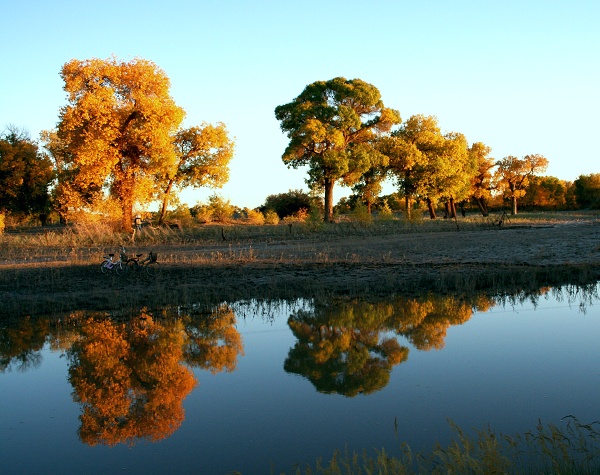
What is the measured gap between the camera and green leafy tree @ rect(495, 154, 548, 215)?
224 feet

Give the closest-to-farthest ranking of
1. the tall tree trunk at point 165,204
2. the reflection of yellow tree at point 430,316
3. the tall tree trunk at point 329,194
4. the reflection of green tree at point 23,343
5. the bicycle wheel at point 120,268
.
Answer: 1. the reflection of green tree at point 23,343
2. the reflection of yellow tree at point 430,316
3. the bicycle wheel at point 120,268
4. the tall tree trunk at point 165,204
5. the tall tree trunk at point 329,194

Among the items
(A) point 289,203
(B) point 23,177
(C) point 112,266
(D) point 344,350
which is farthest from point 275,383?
(A) point 289,203

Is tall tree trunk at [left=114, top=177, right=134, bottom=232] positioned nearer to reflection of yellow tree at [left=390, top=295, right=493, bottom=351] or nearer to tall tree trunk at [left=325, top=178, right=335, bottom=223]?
tall tree trunk at [left=325, top=178, right=335, bottom=223]

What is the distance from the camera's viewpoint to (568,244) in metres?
26.7

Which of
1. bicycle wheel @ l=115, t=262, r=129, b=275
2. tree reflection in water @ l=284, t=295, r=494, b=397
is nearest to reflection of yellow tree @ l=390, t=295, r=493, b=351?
tree reflection in water @ l=284, t=295, r=494, b=397

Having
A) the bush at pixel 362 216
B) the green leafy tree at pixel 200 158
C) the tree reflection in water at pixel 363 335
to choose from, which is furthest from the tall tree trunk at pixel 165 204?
the tree reflection in water at pixel 363 335

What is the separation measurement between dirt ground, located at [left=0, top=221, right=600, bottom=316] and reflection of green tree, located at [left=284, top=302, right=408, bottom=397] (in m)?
2.58

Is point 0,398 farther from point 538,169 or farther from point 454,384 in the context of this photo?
point 538,169

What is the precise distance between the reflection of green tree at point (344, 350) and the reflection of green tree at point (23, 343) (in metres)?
4.62

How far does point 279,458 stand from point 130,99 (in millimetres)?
31036

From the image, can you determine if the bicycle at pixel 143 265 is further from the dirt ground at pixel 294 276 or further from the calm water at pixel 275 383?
the calm water at pixel 275 383

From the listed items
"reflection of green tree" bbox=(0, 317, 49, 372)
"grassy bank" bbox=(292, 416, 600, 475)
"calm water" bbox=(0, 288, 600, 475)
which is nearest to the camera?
"grassy bank" bbox=(292, 416, 600, 475)

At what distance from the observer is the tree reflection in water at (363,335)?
28.4 ft

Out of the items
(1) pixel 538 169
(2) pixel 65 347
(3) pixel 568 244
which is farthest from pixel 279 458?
(1) pixel 538 169
